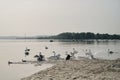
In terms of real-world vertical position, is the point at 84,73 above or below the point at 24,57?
above

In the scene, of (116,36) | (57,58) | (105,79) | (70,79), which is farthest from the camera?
(116,36)

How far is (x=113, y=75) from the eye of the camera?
59.8 ft

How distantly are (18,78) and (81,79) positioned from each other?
8.34 meters

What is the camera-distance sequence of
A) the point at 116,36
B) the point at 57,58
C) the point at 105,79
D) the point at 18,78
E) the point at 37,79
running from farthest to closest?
the point at 116,36 → the point at 57,58 → the point at 18,78 → the point at 37,79 → the point at 105,79

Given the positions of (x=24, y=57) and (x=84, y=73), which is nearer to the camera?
(x=84, y=73)

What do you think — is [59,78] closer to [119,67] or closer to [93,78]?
[93,78]

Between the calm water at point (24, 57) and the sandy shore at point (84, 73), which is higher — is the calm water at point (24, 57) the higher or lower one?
the lower one

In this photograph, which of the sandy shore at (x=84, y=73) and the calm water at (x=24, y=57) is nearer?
the sandy shore at (x=84, y=73)

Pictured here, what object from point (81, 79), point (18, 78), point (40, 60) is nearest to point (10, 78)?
point (18, 78)

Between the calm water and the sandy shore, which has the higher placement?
the sandy shore

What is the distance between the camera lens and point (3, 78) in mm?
24953

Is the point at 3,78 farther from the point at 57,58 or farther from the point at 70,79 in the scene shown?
the point at 57,58

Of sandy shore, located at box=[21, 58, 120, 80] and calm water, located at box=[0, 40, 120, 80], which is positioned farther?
calm water, located at box=[0, 40, 120, 80]

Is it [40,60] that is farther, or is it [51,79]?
[40,60]
